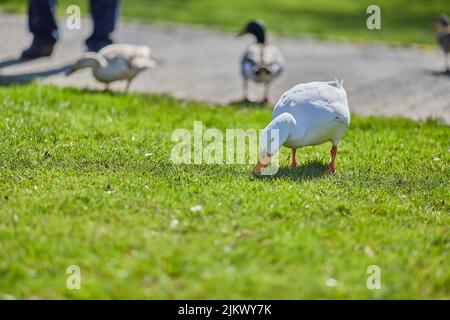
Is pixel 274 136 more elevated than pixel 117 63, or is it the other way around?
pixel 117 63

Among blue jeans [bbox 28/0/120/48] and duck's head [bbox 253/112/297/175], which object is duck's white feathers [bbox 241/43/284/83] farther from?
duck's head [bbox 253/112/297/175]

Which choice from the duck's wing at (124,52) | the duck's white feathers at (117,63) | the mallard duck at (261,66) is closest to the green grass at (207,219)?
the duck's white feathers at (117,63)

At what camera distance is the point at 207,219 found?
4828 millimetres

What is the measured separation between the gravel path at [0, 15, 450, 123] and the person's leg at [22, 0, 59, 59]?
0.54ft

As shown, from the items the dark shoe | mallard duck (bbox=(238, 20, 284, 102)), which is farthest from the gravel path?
mallard duck (bbox=(238, 20, 284, 102))

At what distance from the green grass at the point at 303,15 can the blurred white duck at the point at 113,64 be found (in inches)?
186

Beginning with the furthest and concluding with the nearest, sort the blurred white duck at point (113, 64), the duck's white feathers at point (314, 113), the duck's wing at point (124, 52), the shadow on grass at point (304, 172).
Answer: the duck's wing at point (124, 52), the blurred white duck at point (113, 64), the shadow on grass at point (304, 172), the duck's white feathers at point (314, 113)

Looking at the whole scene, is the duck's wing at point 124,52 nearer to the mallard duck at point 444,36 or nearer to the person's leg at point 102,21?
the person's leg at point 102,21

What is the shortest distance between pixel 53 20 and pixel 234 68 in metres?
2.66

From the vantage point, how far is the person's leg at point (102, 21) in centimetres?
1030

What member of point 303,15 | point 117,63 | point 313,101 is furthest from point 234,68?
point 303,15

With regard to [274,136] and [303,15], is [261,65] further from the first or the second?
[303,15]

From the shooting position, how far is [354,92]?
9.66m
